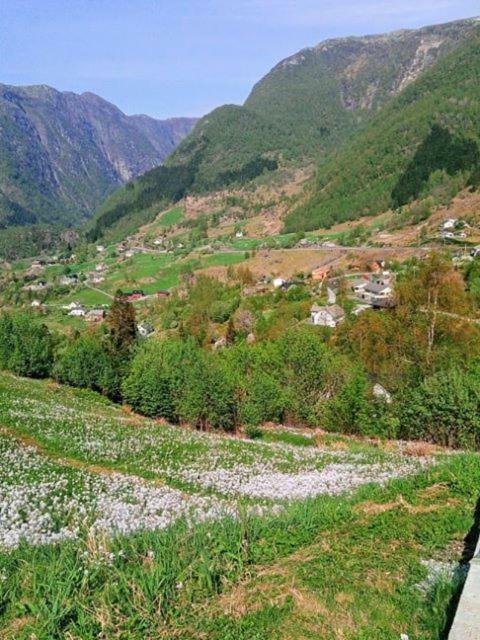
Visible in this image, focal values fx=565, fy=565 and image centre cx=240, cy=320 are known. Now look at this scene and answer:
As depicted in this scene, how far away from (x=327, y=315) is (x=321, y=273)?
50230mm

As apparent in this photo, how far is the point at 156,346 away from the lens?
7369cm

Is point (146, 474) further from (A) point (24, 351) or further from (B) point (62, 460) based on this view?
(A) point (24, 351)

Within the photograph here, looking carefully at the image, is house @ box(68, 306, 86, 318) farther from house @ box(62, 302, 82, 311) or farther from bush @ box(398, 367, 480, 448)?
bush @ box(398, 367, 480, 448)

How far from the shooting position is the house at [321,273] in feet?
498

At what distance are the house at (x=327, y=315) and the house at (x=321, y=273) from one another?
130 feet

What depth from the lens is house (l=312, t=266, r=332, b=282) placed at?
15171 centimetres

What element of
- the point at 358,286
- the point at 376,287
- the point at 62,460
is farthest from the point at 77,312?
the point at 62,460

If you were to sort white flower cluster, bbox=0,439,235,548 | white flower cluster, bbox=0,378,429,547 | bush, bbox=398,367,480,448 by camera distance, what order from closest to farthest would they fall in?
white flower cluster, bbox=0,439,235,548, white flower cluster, bbox=0,378,429,547, bush, bbox=398,367,480,448

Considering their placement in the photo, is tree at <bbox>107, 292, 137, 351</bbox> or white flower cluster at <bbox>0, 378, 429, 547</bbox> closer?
white flower cluster at <bbox>0, 378, 429, 547</bbox>

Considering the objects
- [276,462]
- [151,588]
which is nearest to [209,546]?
[151,588]

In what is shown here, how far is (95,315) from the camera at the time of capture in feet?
552

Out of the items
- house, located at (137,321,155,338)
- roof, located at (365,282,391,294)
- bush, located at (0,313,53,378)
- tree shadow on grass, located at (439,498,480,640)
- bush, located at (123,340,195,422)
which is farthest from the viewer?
house, located at (137,321,155,338)

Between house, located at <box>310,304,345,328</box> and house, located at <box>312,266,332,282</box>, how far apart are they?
3969 cm

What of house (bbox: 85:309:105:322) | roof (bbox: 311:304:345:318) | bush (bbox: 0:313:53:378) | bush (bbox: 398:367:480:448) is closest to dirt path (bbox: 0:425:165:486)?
bush (bbox: 398:367:480:448)
